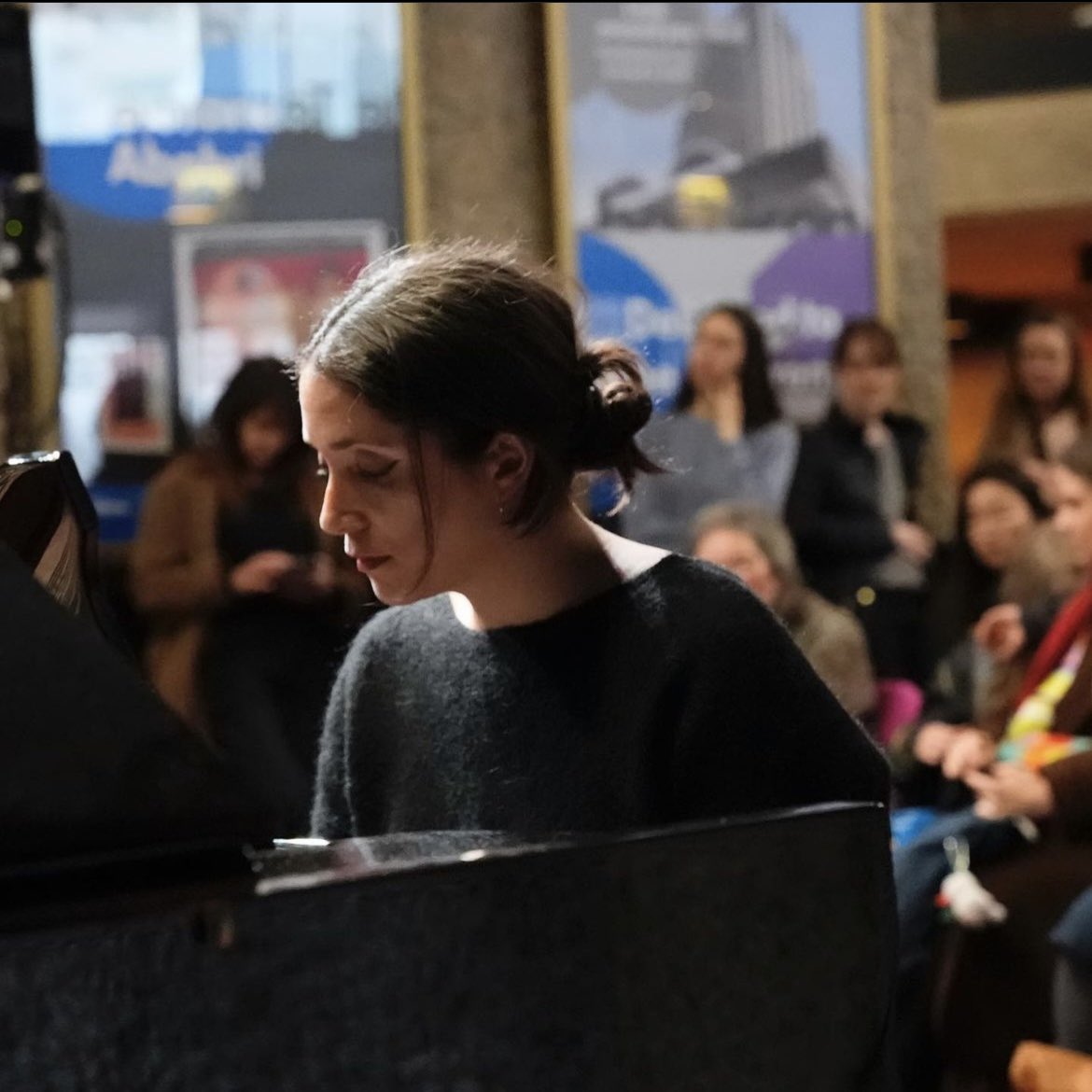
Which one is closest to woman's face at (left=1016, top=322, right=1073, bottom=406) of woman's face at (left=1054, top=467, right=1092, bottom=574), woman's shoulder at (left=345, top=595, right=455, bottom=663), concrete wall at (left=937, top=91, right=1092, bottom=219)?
woman's face at (left=1054, top=467, right=1092, bottom=574)

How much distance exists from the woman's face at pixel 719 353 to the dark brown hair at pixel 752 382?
0.01m

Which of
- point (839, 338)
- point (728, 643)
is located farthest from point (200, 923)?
point (839, 338)

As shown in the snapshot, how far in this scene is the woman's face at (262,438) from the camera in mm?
4109

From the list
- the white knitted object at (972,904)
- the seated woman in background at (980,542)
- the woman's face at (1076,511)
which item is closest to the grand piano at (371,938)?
the white knitted object at (972,904)

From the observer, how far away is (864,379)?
16.4 ft

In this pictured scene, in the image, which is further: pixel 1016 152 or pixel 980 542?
pixel 1016 152

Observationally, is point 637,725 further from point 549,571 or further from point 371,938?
point 371,938

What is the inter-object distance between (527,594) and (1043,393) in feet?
12.0

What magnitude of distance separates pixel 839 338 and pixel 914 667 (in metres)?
0.85

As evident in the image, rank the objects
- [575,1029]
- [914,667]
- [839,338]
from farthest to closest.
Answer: [839,338] → [914,667] → [575,1029]

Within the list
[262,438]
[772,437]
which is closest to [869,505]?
[772,437]

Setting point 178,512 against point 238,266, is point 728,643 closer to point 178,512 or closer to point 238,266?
point 178,512

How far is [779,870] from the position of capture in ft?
3.48

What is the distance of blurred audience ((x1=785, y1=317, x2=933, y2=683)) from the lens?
15.6 ft
